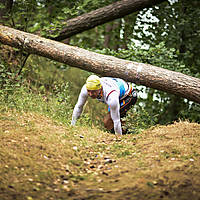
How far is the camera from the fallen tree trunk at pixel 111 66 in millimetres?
4664

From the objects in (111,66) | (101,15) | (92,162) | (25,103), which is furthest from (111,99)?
(101,15)

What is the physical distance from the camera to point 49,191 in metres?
2.54

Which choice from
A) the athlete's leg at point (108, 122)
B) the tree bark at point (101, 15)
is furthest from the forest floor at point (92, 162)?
the tree bark at point (101, 15)

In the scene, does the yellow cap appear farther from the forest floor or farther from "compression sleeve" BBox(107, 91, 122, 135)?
the forest floor

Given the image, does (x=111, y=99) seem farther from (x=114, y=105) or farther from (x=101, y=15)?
(x=101, y=15)

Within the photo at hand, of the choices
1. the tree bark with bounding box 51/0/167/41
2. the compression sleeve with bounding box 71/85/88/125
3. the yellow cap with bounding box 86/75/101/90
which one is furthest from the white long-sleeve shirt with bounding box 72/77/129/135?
the tree bark with bounding box 51/0/167/41

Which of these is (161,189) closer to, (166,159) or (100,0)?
(166,159)

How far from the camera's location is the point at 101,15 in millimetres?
6961

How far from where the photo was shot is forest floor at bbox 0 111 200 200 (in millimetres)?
2504

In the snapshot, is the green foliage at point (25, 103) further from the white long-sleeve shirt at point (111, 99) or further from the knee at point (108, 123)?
the knee at point (108, 123)

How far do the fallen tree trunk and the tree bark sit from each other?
140 centimetres

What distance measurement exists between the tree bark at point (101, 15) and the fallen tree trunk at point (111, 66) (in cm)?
140

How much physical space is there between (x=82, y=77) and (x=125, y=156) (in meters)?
4.33

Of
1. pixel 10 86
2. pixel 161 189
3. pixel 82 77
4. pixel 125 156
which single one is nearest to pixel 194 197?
pixel 161 189
